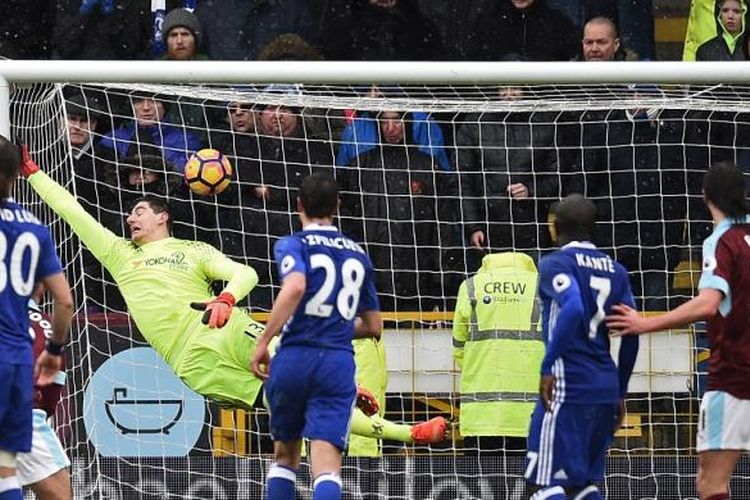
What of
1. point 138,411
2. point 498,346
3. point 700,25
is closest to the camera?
point 498,346

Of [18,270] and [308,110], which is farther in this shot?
[308,110]

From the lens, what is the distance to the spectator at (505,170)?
1170 centimetres

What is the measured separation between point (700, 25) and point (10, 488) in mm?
6671

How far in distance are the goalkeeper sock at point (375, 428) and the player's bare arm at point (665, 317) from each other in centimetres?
255

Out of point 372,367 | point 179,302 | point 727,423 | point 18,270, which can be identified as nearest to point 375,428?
point 372,367

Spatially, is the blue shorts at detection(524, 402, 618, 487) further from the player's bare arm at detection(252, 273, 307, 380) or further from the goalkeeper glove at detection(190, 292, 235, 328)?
the goalkeeper glove at detection(190, 292, 235, 328)

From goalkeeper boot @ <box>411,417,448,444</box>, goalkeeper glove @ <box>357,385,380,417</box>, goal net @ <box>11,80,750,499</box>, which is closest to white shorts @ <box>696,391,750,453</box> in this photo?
goalkeeper glove @ <box>357,385,380,417</box>

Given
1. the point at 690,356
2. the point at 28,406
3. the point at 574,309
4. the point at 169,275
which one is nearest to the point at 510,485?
the point at 690,356

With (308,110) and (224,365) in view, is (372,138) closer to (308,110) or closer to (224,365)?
(308,110)

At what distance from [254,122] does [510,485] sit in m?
2.73

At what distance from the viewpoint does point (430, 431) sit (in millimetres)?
10602

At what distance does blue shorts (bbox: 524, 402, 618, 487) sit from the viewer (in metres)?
8.29

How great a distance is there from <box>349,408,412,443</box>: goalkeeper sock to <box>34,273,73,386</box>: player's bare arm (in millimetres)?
3116

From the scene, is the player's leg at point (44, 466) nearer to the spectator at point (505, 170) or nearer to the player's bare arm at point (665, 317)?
the player's bare arm at point (665, 317)
